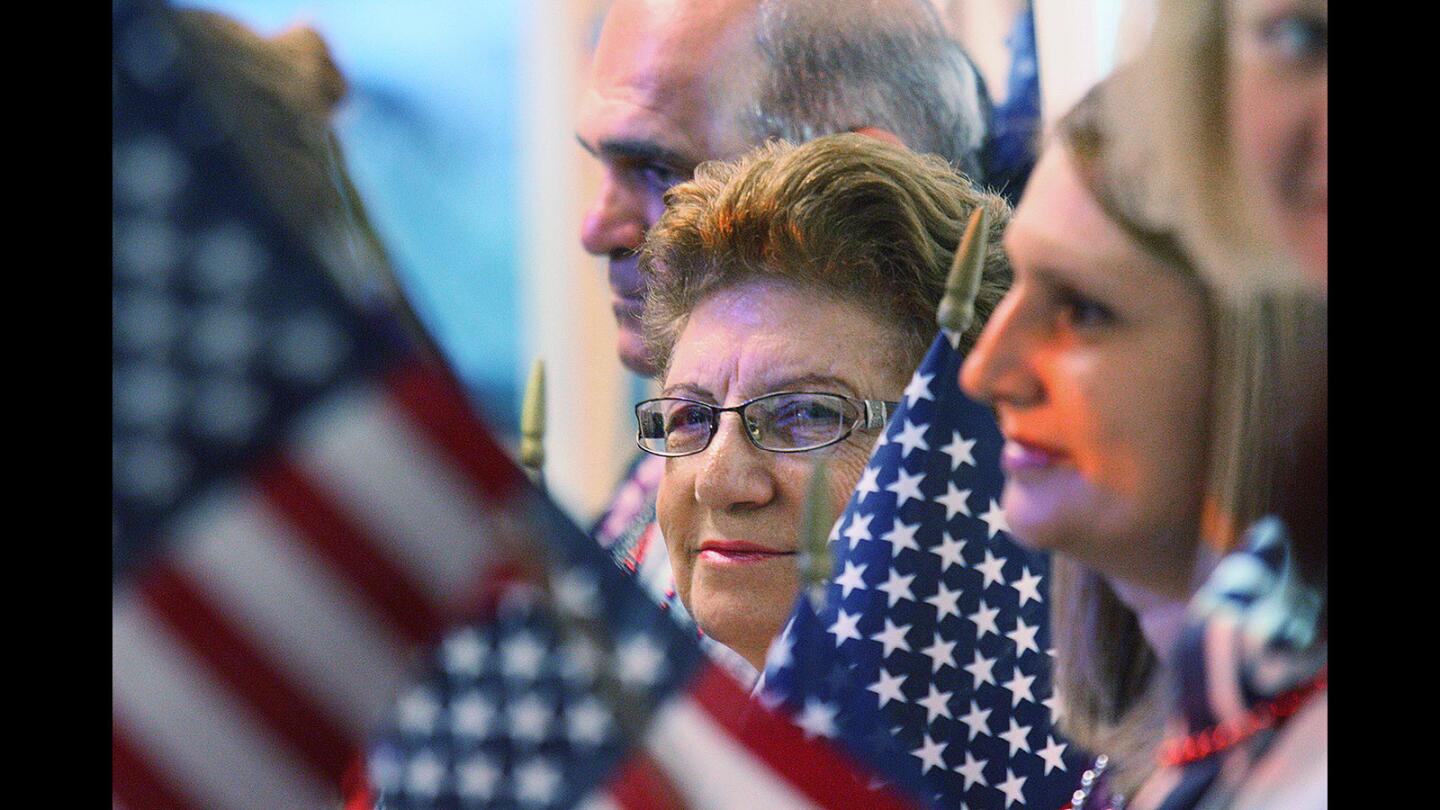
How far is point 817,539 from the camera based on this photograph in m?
1.32

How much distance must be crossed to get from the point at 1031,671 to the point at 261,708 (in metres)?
0.63

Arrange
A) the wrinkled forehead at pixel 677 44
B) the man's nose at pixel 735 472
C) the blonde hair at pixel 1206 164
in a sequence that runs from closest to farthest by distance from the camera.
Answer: the blonde hair at pixel 1206 164
the man's nose at pixel 735 472
the wrinkled forehead at pixel 677 44

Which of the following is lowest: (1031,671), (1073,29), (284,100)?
(1031,671)

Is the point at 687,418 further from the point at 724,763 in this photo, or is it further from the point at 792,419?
the point at 724,763

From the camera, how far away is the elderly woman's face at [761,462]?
4.61 ft

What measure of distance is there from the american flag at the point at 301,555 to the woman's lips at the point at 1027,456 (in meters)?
0.25

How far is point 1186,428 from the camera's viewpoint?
103 cm

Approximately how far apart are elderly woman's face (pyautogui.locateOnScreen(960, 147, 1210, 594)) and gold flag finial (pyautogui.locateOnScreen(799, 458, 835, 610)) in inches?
9.7

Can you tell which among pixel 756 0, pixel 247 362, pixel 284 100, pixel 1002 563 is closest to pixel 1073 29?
pixel 756 0

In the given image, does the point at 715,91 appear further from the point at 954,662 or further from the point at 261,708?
the point at 261,708

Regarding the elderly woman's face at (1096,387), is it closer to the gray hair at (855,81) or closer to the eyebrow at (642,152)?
the gray hair at (855,81)

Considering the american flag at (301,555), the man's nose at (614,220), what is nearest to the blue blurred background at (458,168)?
the man's nose at (614,220)

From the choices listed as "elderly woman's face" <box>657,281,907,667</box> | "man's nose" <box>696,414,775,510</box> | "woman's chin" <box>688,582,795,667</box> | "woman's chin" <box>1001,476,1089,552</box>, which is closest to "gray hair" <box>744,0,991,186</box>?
"elderly woman's face" <box>657,281,907,667</box>

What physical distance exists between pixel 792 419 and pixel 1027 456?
368 mm
